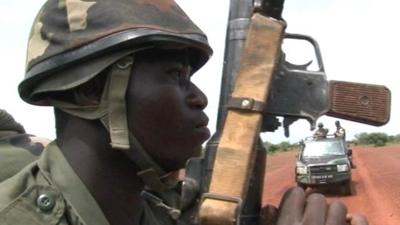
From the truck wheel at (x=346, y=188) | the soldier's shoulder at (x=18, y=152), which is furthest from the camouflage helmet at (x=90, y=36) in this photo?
the truck wheel at (x=346, y=188)

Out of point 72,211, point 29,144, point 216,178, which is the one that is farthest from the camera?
point 29,144

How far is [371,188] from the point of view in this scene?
100 feet

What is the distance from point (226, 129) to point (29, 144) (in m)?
2.22

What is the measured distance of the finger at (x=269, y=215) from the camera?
246 cm

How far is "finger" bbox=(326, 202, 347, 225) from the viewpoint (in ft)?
7.76

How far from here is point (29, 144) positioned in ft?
14.3

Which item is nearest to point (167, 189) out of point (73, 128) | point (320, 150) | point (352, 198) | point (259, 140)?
point (73, 128)

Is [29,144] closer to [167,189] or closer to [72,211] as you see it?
[167,189]

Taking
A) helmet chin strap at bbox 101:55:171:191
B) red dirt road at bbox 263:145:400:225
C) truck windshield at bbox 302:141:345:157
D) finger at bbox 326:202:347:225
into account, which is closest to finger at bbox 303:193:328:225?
finger at bbox 326:202:347:225

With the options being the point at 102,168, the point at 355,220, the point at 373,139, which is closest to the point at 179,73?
the point at 102,168

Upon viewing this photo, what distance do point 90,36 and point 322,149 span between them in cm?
2088

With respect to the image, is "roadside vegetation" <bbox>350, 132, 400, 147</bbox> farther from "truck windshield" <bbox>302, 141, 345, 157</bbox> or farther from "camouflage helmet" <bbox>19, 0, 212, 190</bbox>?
"camouflage helmet" <bbox>19, 0, 212, 190</bbox>

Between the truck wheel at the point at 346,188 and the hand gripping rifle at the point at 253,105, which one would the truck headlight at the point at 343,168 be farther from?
the hand gripping rifle at the point at 253,105

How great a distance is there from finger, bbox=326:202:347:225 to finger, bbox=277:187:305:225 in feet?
0.28
